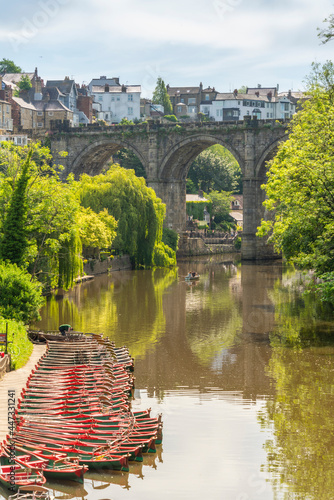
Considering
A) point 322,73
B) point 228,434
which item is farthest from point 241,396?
point 322,73

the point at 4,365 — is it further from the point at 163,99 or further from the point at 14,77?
the point at 163,99

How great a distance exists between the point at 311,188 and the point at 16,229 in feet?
42.3

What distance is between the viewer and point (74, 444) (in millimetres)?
15570

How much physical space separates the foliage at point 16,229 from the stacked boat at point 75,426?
10909 millimetres

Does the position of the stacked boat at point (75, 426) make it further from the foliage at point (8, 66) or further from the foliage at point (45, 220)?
the foliage at point (8, 66)

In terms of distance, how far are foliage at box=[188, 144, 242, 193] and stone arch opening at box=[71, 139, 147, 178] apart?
2500cm

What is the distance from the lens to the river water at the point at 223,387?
614 inches

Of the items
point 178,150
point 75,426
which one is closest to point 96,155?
point 178,150

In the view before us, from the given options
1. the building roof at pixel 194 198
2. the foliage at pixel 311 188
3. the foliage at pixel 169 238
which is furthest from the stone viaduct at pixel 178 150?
the foliage at pixel 311 188

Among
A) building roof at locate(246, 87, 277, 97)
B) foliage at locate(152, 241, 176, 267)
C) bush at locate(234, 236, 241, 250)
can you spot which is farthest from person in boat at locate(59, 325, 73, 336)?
building roof at locate(246, 87, 277, 97)

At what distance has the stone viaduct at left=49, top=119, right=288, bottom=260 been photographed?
71938 millimetres

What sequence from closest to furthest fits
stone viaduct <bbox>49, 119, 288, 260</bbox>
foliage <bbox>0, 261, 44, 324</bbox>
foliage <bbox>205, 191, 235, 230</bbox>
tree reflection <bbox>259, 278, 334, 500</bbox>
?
tree reflection <bbox>259, 278, 334, 500</bbox> < foliage <bbox>0, 261, 44, 324</bbox> < stone viaduct <bbox>49, 119, 288, 260</bbox> < foliage <bbox>205, 191, 235, 230</bbox>

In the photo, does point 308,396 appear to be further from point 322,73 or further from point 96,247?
point 96,247

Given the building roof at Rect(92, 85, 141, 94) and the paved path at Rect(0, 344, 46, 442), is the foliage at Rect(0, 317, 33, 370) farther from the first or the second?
the building roof at Rect(92, 85, 141, 94)
